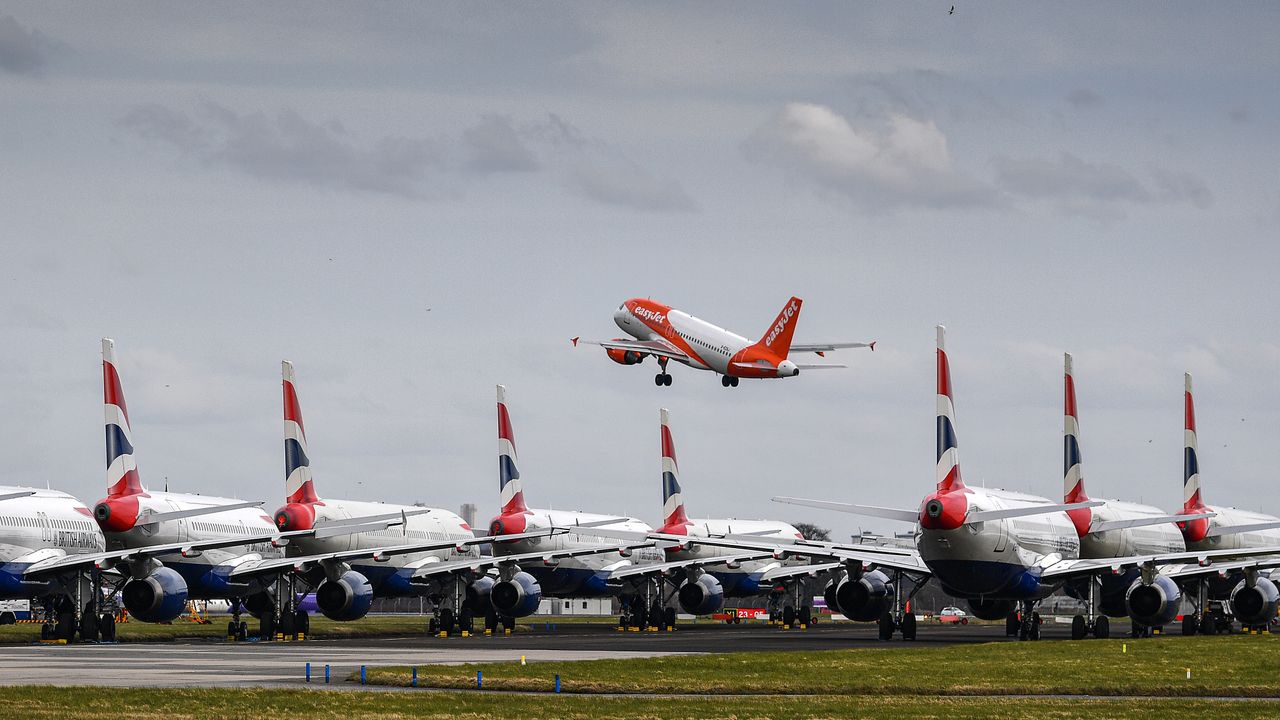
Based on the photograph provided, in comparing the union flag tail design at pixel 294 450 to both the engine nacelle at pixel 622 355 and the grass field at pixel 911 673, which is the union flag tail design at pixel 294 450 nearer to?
the engine nacelle at pixel 622 355

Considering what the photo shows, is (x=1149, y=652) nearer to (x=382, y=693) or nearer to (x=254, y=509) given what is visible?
(x=382, y=693)

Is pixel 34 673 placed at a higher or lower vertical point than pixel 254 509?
lower

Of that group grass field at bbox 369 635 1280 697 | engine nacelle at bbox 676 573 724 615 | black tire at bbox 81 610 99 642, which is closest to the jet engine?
engine nacelle at bbox 676 573 724 615

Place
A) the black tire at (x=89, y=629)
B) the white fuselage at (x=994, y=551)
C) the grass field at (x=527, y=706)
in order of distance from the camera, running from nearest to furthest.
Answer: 1. the grass field at (x=527, y=706)
2. the white fuselage at (x=994, y=551)
3. the black tire at (x=89, y=629)

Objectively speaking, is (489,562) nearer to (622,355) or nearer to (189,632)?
(189,632)

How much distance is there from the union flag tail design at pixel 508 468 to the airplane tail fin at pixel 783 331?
1249 cm

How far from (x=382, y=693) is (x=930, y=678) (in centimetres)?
1196

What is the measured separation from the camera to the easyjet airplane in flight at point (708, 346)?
83812 millimetres

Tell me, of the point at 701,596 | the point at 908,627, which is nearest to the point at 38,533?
the point at 908,627

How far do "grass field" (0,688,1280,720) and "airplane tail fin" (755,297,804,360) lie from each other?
50.0 metres

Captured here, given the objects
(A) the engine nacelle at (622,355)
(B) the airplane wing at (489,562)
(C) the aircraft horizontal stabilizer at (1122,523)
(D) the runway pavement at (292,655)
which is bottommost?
(D) the runway pavement at (292,655)

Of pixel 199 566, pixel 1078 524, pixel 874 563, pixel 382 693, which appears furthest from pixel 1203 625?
pixel 382 693

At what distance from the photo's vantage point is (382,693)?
33.7 meters

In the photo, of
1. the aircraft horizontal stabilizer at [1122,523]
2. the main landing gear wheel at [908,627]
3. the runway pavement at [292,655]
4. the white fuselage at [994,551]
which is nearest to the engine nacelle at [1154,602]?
the aircraft horizontal stabilizer at [1122,523]
